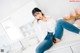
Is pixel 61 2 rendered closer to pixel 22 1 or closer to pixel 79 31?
pixel 22 1

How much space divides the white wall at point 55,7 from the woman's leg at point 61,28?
80 cm

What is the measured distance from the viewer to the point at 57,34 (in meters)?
1.83

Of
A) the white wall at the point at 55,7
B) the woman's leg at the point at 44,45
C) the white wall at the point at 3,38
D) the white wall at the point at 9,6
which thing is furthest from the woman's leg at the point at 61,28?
the white wall at the point at 3,38

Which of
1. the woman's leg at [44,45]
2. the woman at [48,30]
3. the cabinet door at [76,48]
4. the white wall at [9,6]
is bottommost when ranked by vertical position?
the cabinet door at [76,48]

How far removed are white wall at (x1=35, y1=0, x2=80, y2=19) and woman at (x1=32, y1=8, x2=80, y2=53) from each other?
2.00 ft

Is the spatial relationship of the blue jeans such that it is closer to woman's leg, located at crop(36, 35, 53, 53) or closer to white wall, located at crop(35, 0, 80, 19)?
woman's leg, located at crop(36, 35, 53, 53)

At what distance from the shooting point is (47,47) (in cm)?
178

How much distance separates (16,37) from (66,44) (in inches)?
51.1


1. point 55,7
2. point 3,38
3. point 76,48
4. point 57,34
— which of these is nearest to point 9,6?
point 3,38

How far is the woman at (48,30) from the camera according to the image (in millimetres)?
1760

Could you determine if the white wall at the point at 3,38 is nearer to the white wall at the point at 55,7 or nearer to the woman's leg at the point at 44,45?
the white wall at the point at 55,7

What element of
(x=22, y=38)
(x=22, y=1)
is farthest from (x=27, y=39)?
→ (x=22, y=1)

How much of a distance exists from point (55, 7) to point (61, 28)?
0.88 meters

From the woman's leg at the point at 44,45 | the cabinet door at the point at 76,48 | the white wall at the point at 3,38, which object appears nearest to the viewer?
the cabinet door at the point at 76,48
